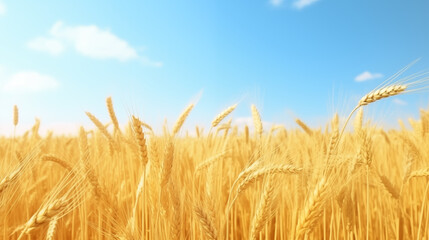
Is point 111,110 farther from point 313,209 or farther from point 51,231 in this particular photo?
point 313,209

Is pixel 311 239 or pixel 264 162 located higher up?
pixel 264 162

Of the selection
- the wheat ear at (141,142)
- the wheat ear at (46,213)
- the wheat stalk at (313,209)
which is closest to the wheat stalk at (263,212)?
the wheat stalk at (313,209)

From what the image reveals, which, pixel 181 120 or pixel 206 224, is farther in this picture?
pixel 181 120

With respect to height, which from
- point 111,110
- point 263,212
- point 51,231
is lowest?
point 51,231

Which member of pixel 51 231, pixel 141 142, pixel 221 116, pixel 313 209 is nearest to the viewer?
pixel 313 209

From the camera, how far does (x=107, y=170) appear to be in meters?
2.31

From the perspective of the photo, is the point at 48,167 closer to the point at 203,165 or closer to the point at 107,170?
the point at 107,170

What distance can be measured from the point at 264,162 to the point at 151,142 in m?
0.51

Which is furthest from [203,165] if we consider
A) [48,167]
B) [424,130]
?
[424,130]

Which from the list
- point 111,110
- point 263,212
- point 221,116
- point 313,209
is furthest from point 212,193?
point 111,110

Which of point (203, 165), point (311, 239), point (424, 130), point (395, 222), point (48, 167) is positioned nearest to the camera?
point (311, 239)

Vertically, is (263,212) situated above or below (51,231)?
above

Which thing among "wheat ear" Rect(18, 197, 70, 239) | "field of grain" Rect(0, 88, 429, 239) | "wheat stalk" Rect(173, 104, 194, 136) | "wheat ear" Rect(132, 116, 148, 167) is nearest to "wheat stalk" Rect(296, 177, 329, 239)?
"field of grain" Rect(0, 88, 429, 239)

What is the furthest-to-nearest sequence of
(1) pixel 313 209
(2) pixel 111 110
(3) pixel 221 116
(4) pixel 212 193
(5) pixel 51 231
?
(2) pixel 111 110, (3) pixel 221 116, (4) pixel 212 193, (5) pixel 51 231, (1) pixel 313 209
